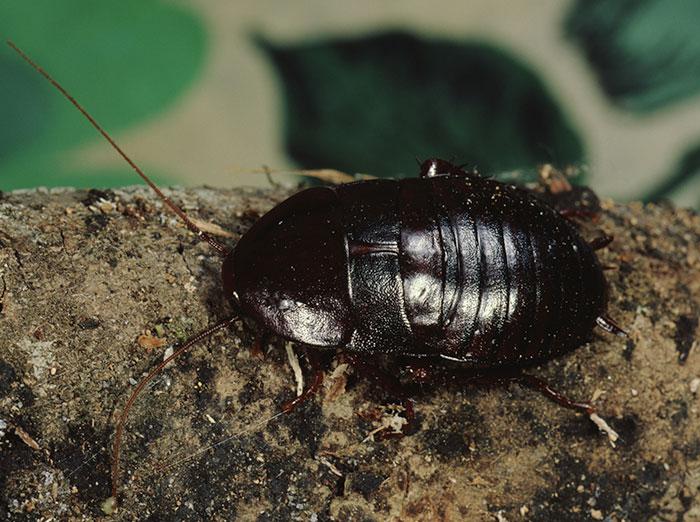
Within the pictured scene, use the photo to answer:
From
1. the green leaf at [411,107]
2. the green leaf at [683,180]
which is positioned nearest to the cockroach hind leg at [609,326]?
the green leaf at [411,107]

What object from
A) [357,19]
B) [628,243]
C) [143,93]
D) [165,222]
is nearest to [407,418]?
[165,222]

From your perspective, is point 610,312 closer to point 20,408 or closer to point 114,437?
point 114,437

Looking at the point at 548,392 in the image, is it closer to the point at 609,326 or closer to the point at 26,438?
the point at 609,326

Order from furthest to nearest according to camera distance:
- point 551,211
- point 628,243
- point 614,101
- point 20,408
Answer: point 614,101 → point 628,243 → point 551,211 → point 20,408

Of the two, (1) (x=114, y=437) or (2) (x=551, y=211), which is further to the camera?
(2) (x=551, y=211)

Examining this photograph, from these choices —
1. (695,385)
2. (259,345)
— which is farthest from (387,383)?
(695,385)

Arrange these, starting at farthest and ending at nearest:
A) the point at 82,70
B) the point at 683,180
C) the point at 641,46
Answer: the point at 683,180
the point at 641,46
the point at 82,70
